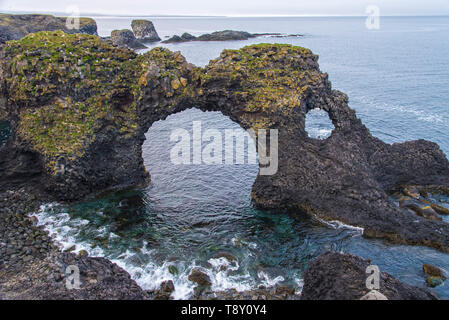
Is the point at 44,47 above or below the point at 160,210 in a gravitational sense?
above

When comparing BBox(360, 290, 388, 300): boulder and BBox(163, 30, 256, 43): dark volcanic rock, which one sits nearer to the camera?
BBox(360, 290, 388, 300): boulder

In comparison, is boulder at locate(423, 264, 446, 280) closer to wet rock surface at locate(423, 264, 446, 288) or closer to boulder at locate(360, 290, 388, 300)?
wet rock surface at locate(423, 264, 446, 288)

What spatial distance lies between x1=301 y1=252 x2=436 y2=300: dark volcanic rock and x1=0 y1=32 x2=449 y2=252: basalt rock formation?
1157 cm

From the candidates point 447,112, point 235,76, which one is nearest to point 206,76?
point 235,76

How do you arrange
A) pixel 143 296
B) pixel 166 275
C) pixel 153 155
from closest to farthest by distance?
pixel 143 296 < pixel 166 275 < pixel 153 155

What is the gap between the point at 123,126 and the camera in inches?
1538

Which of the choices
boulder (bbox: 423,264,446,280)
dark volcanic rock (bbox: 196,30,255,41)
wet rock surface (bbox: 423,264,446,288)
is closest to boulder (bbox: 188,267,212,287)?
wet rock surface (bbox: 423,264,446,288)

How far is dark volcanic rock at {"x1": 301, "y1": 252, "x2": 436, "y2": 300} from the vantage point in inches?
805

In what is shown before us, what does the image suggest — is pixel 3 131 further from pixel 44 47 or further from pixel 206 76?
pixel 206 76

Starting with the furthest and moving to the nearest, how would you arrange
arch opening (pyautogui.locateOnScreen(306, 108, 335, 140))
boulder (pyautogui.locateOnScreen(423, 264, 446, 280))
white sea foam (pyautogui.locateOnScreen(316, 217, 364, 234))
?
arch opening (pyautogui.locateOnScreen(306, 108, 335, 140)), white sea foam (pyautogui.locateOnScreen(316, 217, 364, 234)), boulder (pyautogui.locateOnScreen(423, 264, 446, 280))

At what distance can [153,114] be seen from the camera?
131 ft

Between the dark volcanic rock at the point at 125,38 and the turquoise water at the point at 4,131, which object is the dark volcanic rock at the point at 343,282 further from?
the dark volcanic rock at the point at 125,38

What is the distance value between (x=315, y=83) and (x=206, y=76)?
12.0m

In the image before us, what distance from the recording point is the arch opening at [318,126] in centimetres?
5619
